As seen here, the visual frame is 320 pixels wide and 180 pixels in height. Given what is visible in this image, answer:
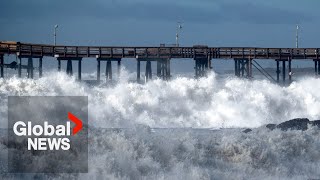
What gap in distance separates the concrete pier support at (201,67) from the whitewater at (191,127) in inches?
77.5

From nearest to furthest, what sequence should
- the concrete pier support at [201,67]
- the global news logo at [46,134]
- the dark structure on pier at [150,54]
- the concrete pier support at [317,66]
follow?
the global news logo at [46,134], the dark structure on pier at [150,54], the concrete pier support at [201,67], the concrete pier support at [317,66]

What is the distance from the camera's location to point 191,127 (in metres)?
31.1

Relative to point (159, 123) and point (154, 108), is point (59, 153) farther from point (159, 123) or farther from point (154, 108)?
point (154, 108)

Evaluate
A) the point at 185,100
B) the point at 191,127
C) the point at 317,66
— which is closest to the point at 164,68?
the point at 185,100

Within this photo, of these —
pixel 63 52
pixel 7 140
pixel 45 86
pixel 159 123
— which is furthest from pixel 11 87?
pixel 7 140

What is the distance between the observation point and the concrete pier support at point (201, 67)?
39.8 metres

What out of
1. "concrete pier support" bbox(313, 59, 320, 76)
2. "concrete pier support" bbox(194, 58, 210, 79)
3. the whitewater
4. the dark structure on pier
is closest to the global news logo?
the whitewater

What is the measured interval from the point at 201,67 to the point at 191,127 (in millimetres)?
11393

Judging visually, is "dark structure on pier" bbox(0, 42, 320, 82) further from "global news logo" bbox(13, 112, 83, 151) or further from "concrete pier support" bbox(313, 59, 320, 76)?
"global news logo" bbox(13, 112, 83, 151)

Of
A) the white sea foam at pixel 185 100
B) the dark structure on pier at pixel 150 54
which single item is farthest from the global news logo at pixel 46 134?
the dark structure on pier at pixel 150 54

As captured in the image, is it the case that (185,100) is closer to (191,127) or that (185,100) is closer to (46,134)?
(191,127)

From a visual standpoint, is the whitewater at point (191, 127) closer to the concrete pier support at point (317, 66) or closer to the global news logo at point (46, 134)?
the global news logo at point (46, 134)

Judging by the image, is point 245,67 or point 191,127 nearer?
point 191,127

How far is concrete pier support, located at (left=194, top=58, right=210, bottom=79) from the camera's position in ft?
131
